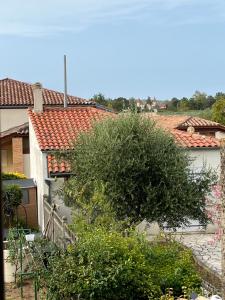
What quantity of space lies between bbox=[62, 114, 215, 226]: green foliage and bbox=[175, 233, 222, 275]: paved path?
1.08 meters

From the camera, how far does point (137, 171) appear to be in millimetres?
13594

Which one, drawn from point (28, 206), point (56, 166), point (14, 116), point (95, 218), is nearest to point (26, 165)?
point (28, 206)

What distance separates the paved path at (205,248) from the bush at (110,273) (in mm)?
3813

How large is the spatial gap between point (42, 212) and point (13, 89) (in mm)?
21739

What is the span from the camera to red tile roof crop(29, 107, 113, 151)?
57.1ft

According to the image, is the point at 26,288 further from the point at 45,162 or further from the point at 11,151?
the point at 11,151

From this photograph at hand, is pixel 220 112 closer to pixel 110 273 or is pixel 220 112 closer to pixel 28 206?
pixel 28 206

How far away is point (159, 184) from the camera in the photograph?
44.7 feet

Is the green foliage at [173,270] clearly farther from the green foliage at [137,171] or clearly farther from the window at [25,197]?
the window at [25,197]

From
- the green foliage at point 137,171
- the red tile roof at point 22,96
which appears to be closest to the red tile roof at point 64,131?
the green foliage at point 137,171

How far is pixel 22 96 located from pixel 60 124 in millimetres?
17699

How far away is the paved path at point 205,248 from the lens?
43.0ft

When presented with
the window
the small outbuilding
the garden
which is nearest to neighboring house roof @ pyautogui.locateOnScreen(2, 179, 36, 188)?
the small outbuilding

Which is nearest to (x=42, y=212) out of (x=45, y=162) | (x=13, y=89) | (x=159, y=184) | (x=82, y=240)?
(x=45, y=162)
